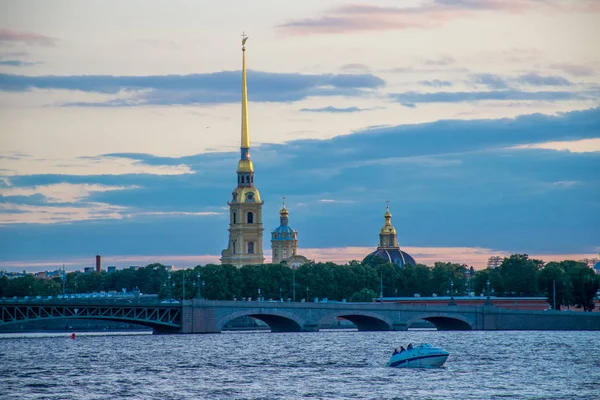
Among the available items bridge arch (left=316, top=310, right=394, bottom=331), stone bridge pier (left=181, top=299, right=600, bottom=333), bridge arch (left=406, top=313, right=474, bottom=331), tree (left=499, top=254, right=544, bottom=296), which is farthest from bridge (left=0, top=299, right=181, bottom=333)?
tree (left=499, top=254, right=544, bottom=296)

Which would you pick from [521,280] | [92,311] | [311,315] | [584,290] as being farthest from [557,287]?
[92,311]

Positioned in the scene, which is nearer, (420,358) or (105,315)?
(420,358)

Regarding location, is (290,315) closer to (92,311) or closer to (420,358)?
(92,311)

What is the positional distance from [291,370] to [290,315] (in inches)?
2144

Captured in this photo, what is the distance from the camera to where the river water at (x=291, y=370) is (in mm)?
72625

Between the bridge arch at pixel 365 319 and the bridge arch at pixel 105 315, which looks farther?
the bridge arch at pixel 365 319

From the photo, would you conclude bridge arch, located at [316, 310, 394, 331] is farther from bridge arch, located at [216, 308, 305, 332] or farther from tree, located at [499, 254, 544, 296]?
tree, located at [499, 254, 544, 296]

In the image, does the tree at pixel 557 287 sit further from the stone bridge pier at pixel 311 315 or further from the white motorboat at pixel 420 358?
the white motorboat at pixel 420 358

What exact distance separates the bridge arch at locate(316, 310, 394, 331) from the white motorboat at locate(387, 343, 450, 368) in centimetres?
5415

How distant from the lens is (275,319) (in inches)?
5719

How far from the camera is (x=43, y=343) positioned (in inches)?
5037

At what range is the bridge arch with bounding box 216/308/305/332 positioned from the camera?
5389 inches

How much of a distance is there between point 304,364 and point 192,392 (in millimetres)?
20139

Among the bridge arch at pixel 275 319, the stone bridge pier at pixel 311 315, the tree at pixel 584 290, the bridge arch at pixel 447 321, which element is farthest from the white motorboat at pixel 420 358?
the tree at pixel 584 290
